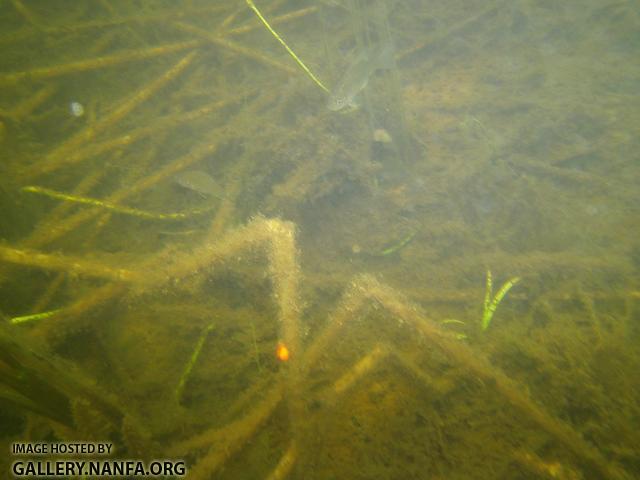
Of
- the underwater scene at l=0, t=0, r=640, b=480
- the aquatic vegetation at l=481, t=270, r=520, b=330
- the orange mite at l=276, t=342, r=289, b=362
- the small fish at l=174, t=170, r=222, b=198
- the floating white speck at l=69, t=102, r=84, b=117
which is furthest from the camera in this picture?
the floating white speck at l=69, t=102, r=84, b=117

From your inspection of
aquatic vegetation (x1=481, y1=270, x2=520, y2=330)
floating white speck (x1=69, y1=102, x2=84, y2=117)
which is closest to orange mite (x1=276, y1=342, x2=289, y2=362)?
aquatic vegetation (x1=481, y1=270, x2=520, y2=330)

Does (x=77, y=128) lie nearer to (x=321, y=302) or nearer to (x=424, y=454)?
(x=321, y=302)

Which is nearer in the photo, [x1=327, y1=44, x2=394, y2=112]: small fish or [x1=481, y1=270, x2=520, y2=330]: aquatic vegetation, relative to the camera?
[x1=481, y1=270, x2=520, y2=330]: aquatic vegetation

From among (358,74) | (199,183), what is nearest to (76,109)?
(199,183)

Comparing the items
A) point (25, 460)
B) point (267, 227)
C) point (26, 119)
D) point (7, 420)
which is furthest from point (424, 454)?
point (26, 119)

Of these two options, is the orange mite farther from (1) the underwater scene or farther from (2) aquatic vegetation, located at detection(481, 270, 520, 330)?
(2) aquatic vegetation, located at detection(481, 270, 520, 330)

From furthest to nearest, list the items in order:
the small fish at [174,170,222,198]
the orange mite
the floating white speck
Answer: the floating white speck < the small fish at [174,170,222,198] < the orange mite

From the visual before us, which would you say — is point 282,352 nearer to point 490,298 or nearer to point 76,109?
point 490,298

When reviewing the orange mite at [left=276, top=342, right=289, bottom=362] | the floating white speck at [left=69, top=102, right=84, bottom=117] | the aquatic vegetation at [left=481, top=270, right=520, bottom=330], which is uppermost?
the floating white speck at [left=69, top=102, right=84, bottom=117]
